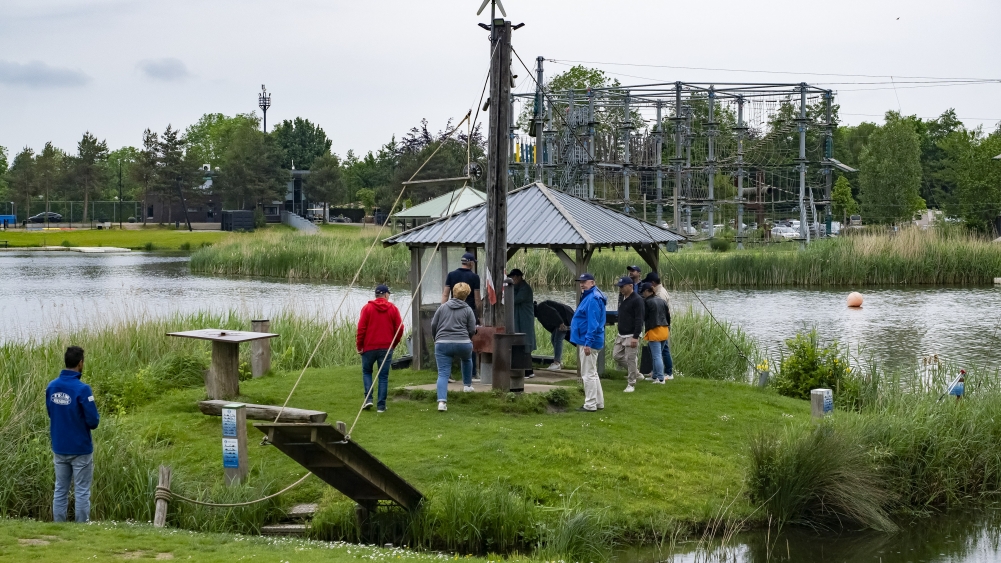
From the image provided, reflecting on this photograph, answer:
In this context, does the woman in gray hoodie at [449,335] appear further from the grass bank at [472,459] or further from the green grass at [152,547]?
the green grass at [152,547]

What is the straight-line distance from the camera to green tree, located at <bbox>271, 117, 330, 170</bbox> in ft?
331

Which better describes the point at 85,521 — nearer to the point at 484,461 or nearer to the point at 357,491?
the point at 357,491

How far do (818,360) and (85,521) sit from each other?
11490 mm

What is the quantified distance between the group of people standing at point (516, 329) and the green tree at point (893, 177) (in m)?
52.7

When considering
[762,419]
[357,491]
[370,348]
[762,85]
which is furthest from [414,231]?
[762,85]

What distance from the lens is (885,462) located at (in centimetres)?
1248

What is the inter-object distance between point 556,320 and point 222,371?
17.7 feet

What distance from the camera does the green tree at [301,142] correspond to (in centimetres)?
10094

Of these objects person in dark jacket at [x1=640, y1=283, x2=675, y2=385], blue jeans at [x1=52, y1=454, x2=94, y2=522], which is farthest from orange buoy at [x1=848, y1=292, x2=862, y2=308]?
blue jeans at [x1=52, y1=454, x2=94, y2=522]

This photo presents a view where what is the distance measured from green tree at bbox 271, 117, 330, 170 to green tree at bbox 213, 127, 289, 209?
45.0 ft

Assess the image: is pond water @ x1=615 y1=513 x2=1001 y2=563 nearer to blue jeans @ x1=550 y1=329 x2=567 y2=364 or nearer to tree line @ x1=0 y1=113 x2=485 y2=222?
blue jeans @ x1=550 y1=329 x2=567 y2=364

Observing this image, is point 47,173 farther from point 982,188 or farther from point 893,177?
point 982,188

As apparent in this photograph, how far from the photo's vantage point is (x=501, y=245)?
1507 cm

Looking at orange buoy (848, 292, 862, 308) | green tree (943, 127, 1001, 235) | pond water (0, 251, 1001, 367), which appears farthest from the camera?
green tree (943, 127, 1001, 235)
